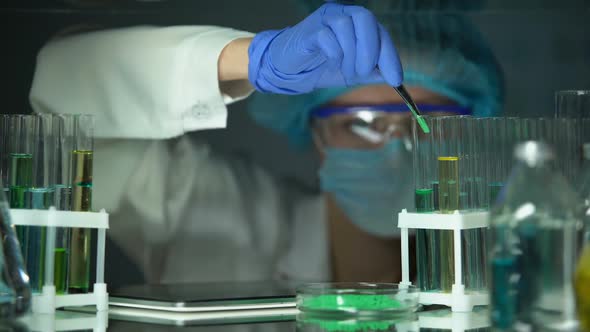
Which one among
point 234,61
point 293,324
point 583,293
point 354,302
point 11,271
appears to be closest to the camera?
Answer: point 583,293

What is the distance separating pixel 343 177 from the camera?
107 inches

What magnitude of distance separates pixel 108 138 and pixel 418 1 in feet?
3.71

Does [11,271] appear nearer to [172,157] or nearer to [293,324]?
[293,324]

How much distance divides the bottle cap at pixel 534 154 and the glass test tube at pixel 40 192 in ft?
3.05

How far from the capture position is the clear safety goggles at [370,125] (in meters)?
2.73

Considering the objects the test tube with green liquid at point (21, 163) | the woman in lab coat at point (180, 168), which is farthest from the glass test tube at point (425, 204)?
the woman in lab coat at point (180, 168)

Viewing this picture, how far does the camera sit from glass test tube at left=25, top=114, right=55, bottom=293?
1527 mm

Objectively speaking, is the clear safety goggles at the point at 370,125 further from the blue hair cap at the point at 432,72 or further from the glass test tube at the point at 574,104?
the glass test tube at the point at 574,104

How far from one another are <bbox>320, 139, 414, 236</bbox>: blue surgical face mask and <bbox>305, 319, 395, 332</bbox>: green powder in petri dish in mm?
1337

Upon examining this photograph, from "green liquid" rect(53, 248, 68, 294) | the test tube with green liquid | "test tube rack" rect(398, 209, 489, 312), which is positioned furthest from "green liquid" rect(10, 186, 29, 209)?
"test tube rack" rect(398, 209, 489, 312)

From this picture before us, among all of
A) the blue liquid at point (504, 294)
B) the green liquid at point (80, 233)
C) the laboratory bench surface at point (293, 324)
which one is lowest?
the laboratory bench surface at point (293, 324)

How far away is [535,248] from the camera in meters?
1.01

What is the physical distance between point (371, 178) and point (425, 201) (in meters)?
1.13

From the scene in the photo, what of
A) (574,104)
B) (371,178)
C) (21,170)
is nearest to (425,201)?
(574,104)
